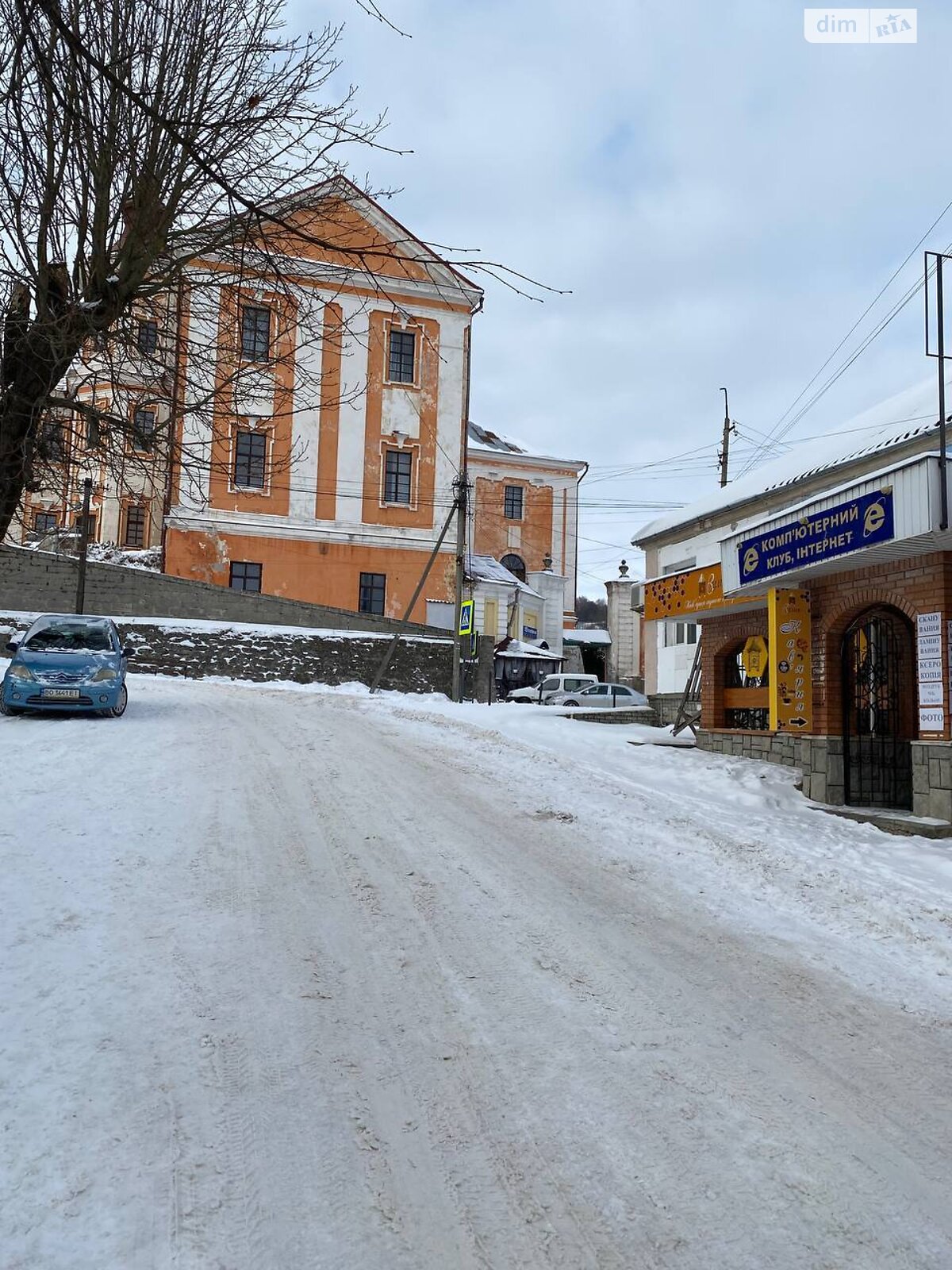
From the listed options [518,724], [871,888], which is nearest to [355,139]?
[871,888]

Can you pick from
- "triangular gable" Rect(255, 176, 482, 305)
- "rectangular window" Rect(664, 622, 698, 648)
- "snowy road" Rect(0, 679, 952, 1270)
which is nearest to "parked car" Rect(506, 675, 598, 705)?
"rectangular window" Rect(664, 622, 698, 648)

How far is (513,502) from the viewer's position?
53.9 m

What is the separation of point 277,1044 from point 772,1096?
1974 mm

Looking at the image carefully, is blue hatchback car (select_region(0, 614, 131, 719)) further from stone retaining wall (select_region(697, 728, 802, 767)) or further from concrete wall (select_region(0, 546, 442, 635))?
concrete wall (select_region(0, 546, 442, 635))

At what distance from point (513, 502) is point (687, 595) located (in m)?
39.0

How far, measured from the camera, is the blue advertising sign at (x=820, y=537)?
32.8ft

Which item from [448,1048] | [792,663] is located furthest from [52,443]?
[792,663]

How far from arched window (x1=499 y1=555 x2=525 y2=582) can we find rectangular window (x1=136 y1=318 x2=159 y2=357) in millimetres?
45565

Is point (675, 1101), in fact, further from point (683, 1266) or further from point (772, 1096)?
point (683, 1266)

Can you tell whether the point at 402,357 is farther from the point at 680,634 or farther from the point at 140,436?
the point at 140,436

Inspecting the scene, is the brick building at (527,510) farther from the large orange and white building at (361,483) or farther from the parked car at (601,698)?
the parked car at (601,698)

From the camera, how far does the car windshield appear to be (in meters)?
13.8

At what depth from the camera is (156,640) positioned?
988 inches

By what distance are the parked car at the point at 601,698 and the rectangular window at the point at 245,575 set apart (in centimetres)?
1186
